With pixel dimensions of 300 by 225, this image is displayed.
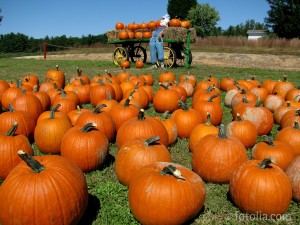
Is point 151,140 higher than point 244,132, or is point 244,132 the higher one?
point 151,140

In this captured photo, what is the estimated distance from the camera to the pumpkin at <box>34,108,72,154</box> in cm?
496

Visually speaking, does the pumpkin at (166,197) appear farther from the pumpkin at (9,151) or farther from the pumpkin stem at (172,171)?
the pumpkin at (9,151)

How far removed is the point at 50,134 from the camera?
4.94 m

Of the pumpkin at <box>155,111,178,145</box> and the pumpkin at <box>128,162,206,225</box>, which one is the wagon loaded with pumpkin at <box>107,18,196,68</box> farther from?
the pumpkin at <box>128,162,206,225</box>

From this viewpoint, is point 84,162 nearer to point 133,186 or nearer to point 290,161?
point 133,186

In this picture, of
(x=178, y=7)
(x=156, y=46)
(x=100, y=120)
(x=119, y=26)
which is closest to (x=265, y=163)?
(x=100, y=120)

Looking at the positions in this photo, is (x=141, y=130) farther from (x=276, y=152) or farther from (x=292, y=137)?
(x=292, y=137)

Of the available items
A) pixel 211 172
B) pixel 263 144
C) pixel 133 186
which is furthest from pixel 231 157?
pixel 133 186

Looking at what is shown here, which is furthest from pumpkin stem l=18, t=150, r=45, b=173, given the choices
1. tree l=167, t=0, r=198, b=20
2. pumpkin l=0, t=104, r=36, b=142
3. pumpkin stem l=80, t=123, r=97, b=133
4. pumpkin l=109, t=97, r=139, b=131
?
tree l=167, t=0, r=198, b=20

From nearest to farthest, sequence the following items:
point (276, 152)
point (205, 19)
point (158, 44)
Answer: point (276, 152) → point (158, 44) → point (205, 19)

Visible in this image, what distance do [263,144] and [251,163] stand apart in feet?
2.95

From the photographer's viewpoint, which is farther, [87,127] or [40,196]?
[87,127]

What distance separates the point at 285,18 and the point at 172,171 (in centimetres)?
4698

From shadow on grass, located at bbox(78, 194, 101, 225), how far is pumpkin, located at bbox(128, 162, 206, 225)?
1.59 ft
